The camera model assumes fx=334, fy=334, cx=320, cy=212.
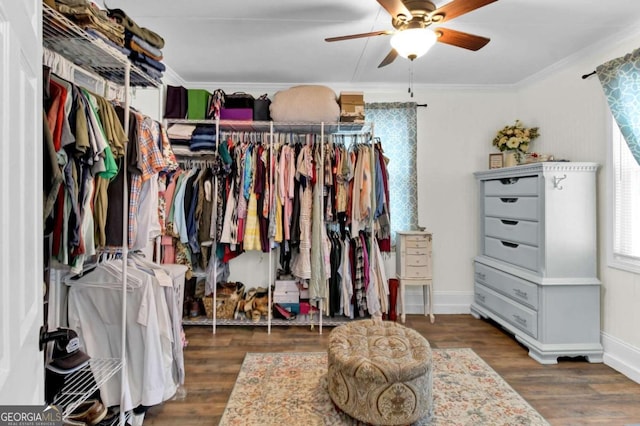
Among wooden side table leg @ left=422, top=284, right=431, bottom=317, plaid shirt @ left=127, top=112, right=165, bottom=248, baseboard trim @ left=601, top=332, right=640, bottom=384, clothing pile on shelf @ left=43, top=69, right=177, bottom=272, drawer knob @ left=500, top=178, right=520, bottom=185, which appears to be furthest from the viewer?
wooden side table leg @ left=422, top=284, right=431, bottom=317

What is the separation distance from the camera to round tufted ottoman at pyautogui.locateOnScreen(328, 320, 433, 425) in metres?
1.78

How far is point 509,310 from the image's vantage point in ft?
10.1

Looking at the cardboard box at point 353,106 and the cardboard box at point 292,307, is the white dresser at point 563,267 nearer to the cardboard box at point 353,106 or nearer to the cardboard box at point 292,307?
the cardboard box at point 353,106

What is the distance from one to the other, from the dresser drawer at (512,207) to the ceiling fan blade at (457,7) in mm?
1739

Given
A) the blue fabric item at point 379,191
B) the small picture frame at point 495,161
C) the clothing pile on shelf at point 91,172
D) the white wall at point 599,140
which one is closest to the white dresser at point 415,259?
the blue fabric item at point 379,191

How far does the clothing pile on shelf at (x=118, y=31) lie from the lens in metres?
1.46

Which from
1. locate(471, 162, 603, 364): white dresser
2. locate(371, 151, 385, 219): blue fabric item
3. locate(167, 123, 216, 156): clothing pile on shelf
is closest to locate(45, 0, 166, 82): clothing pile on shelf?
locate(167, 123, 216, 156): clothing pile on shelf

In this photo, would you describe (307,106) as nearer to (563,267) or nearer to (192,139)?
(192,139)

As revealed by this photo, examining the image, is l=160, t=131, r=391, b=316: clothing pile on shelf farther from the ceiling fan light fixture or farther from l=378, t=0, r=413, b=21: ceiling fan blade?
l=378, t=0, r=413, b=21: ceiling fan blade

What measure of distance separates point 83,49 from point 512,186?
11.0 ft

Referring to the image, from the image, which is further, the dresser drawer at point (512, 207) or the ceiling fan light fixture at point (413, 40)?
the dresser drawer at point (512, 207)

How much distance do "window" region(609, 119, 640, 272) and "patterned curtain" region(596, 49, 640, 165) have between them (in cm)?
26

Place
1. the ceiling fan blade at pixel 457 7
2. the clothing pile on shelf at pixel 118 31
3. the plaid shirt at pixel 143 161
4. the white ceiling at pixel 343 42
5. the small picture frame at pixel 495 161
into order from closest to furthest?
the clothing pile on shelf at pixel 118 31, the ceiling fan blade at pixel 457 7, the plaid shirt at pixel 143 161, the white ceiling at pixel 343 42, the small picture frame at pixel 495 161

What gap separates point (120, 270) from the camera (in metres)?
1.88
